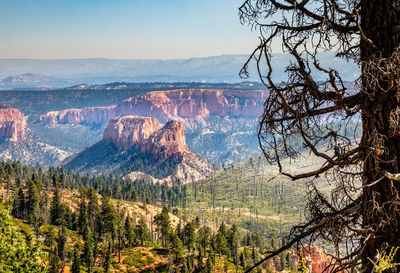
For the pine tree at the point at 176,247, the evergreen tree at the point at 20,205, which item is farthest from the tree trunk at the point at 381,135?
the evergreen tree at the point at 20,205

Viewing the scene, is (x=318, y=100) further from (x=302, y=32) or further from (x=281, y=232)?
(x=281, y=232)

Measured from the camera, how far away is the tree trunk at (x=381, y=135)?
5.06m

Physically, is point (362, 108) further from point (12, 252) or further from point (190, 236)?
point (190, 236)

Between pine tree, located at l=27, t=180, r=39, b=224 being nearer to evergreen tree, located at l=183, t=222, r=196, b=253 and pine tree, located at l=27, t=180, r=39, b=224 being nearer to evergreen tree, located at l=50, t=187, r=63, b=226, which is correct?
evergreen tree, located at l=50, t=187, r=63, b=226

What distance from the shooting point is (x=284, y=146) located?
6.25 meters

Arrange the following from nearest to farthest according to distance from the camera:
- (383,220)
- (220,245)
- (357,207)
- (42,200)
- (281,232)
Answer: (383,220) < (357,207) < (220,245) < (42,200) < (281,232)

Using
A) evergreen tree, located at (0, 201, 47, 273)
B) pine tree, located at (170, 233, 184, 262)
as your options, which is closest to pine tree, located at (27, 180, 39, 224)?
pine tree, located at (170, 233, 184, 262)

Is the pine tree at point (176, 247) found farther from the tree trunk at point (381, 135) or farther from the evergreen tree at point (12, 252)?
the tree trunk at point (381, 135)

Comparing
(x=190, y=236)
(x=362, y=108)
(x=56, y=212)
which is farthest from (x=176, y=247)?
(x=362, y=108)

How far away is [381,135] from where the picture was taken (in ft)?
16.3

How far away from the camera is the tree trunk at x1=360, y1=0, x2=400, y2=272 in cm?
506

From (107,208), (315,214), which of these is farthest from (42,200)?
(315,214)

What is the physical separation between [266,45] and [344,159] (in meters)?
2.17

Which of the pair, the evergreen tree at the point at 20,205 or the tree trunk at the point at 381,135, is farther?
the evergreen tree at the point at 20,205
